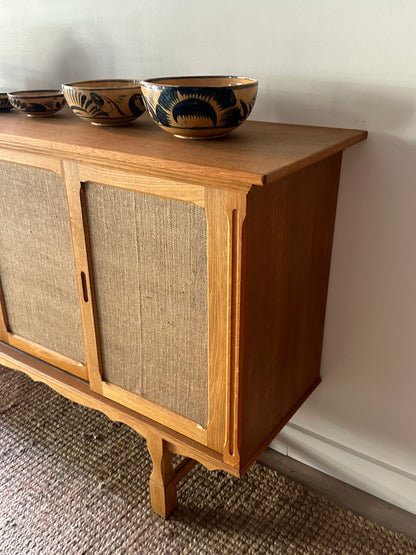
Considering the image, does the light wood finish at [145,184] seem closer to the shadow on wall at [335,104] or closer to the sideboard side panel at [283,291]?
the sideboard side panel at [283,291]

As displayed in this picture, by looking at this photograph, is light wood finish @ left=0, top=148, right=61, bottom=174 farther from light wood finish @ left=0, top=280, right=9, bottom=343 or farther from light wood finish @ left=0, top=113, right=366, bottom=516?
light wood finish @ left=0, top=280, right=9, bottom=343

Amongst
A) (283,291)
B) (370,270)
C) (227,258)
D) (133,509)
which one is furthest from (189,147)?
(133,509)

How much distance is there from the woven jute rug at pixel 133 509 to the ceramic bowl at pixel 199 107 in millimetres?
842

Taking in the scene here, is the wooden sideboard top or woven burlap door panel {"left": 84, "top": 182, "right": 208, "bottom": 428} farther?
woven burlap door panel {"left": 84, "top": 182, "right": 208, "bottom": 428}

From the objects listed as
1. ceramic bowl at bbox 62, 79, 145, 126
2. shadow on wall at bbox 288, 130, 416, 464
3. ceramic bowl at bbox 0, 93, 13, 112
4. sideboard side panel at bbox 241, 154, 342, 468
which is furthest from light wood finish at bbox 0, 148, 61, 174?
shadow on wall at bbox 288, 130, 416, 464

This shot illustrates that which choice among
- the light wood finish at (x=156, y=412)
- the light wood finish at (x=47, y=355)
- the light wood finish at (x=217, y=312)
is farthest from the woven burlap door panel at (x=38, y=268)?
the light wood finish at (x=217, y=312)

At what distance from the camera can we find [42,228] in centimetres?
104

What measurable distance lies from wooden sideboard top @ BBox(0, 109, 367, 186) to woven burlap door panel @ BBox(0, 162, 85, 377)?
76 millimetres

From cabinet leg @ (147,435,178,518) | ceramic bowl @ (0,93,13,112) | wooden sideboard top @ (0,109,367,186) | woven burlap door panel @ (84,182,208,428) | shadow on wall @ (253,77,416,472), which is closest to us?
wooden sideboard top @ (0,109,367,186)

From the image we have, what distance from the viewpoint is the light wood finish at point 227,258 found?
766 mm

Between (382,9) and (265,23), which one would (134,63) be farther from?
(382,9)

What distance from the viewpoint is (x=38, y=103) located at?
113cm

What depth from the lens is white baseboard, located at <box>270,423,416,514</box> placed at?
1.18 metres

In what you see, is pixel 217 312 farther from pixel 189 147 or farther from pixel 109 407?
pixel 109 407
